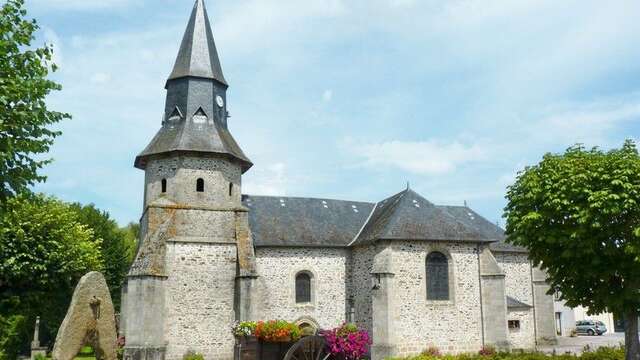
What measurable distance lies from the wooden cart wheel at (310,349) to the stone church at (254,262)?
6.25 metres

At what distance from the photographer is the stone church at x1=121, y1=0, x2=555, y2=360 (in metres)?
21.2

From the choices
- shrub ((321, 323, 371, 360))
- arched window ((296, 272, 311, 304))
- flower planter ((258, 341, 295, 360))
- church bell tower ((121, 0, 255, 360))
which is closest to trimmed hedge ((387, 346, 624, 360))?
shrub ((321, 323, 371, 360))

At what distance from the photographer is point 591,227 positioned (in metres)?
15.6

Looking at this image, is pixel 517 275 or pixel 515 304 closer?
pixel 515 304

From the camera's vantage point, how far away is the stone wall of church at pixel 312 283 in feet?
79.2

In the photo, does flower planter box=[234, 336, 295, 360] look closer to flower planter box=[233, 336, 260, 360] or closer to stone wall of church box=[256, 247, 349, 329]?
flower planter box=[233, 336, 260, 360]

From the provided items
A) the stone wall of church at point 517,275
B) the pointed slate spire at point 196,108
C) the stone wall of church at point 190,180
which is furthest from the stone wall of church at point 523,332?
the pointed slate spire at point 196,108

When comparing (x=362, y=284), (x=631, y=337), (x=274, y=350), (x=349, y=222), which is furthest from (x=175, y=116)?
(x=631, y=337)

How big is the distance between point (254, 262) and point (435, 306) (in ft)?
23.5

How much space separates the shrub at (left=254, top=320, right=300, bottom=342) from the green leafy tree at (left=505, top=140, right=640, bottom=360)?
7.40m

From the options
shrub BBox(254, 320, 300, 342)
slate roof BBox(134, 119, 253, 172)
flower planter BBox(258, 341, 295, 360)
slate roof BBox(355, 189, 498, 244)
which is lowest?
flower planter BBox(258, 341, 295, 360)

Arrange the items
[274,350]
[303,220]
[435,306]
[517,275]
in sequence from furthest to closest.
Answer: [517,275] < [303,220] < [435,306] < [274,350]

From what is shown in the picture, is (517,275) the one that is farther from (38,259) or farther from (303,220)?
(38,259)

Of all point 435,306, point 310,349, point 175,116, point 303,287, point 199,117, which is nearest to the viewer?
point 310,349
